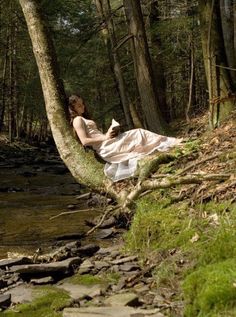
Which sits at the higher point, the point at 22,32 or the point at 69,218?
the point at 22,32

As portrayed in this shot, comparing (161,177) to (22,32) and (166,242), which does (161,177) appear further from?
(22,32)

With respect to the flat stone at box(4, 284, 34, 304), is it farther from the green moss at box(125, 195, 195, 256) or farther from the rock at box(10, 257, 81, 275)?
the green moss at box(125, 195, 195, 256)

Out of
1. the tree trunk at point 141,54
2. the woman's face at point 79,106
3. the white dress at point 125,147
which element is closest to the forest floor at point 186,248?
the white dress at point 125,147

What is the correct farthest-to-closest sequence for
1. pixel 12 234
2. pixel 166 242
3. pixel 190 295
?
pixel 12 234, pixel 166 242, pixel 190 295

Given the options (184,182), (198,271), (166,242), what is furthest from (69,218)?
(198,271)

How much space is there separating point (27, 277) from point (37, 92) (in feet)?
→ 78.2

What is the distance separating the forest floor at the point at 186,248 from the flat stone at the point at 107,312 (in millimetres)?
26

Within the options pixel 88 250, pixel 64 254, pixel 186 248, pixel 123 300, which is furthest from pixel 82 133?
pixel 123 300

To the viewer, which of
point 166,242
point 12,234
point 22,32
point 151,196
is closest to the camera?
point 166,242

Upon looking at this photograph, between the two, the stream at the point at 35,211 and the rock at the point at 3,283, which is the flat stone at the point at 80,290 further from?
the stream at the point at 35,211

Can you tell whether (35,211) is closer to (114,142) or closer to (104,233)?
(114,142)

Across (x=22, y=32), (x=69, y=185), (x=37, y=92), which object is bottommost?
(x=69, y=185)

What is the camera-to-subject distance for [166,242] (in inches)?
183

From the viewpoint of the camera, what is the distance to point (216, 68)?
8031mm
